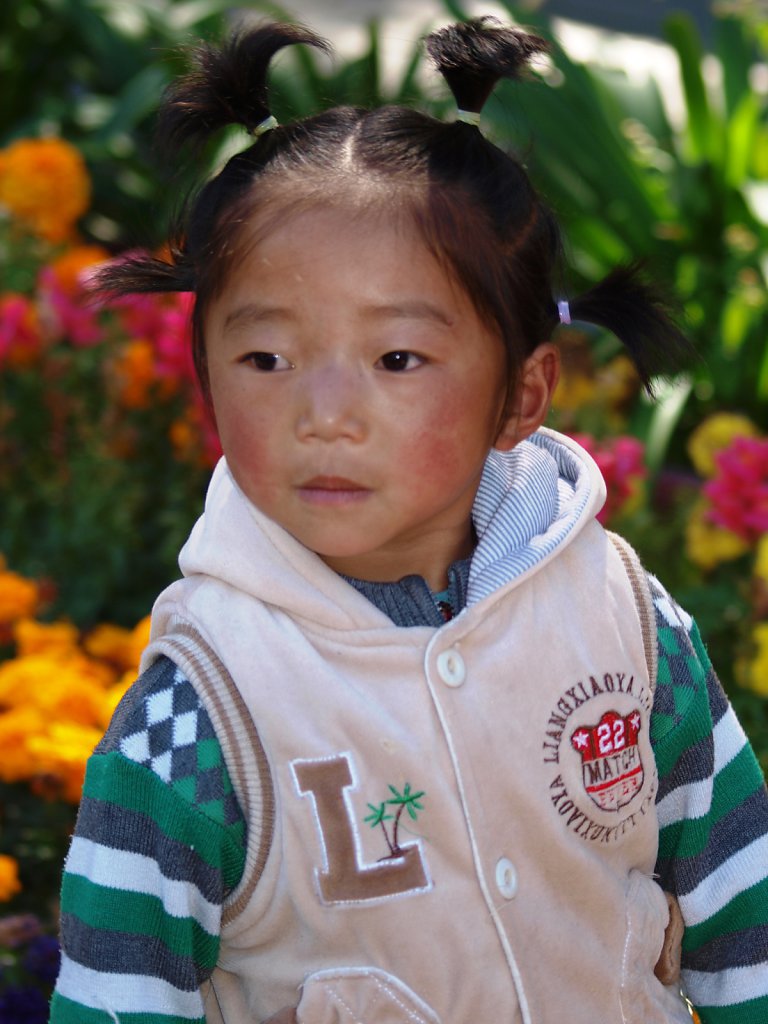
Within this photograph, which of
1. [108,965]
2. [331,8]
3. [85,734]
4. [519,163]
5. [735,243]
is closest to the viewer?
[108,965]

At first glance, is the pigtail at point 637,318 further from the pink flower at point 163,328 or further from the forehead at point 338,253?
the pink flower at point 163,328

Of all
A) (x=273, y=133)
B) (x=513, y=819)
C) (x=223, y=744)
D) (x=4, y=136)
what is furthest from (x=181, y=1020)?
(x=4, y=136)

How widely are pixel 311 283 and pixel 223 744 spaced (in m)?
0.46

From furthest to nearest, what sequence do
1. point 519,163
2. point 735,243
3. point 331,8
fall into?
point 331,8, point 735,243, point 519,163

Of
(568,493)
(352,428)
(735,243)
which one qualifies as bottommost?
(735,243)

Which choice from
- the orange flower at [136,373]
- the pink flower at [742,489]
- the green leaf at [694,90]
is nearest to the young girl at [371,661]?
the pink flower at [742,489]

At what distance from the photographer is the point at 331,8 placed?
7.46 metres

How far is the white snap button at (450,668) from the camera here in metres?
1.54

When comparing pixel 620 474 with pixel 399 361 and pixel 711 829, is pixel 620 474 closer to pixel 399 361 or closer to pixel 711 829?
pixel 711 829

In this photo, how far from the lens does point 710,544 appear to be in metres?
3.09

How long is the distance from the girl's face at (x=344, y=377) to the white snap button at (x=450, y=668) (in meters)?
0.13

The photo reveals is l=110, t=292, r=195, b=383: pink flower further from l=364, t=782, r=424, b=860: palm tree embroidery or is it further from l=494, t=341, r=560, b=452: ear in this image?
l=364, t=782, r=424, b=860: palm tree embroidery

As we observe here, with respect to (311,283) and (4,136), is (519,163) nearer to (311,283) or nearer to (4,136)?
(311,283)

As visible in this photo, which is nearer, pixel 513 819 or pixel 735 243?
pixel 513 819
